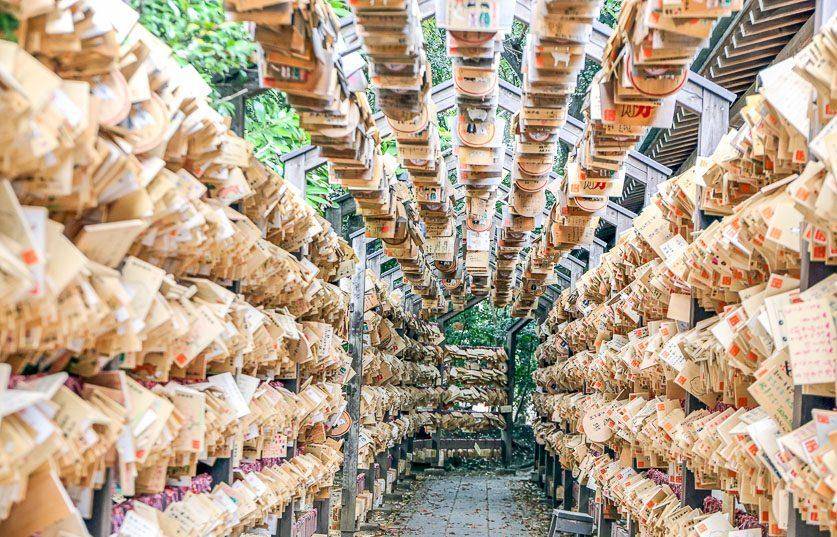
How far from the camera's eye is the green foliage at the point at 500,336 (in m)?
20.6

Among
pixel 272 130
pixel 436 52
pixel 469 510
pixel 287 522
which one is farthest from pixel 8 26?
pixel 436 52

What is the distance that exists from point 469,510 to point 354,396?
3839mm

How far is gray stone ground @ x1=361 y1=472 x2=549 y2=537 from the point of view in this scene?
1098 centimetres

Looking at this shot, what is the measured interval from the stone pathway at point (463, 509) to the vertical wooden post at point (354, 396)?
1.05m

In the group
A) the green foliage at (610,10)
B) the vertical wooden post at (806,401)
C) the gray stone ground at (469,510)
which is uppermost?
the green foliage at (610,10)

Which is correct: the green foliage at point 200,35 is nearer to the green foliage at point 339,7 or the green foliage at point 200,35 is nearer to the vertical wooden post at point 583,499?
the green foliage at point 339,7

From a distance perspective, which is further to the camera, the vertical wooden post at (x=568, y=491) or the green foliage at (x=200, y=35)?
the vertical wooden post at (x=568, y=491)

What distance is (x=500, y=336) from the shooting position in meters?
21.0

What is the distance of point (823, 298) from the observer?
255 cm

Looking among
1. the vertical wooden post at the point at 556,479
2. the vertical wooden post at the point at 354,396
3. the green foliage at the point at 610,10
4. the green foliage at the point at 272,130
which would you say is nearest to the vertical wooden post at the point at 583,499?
the vertical wooden post at the point at 354,396

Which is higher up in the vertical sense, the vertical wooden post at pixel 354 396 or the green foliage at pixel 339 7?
the green foliage at pixel 339 7

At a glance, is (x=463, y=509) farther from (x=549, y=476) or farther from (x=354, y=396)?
(x=354, y=396)

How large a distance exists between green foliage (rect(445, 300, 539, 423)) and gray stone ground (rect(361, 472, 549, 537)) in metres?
3.44


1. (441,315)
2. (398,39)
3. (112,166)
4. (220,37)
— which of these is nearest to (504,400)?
(441,315)
